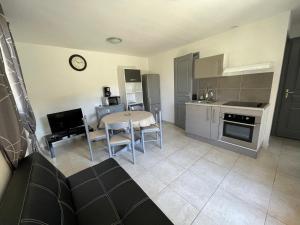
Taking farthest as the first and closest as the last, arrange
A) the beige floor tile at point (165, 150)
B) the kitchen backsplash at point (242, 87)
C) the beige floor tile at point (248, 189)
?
1. the beige floor tile at point (165, 150)
2. the kitchen backsplash at point (242, 87)
3. the beige floor tile at point (248, 189)

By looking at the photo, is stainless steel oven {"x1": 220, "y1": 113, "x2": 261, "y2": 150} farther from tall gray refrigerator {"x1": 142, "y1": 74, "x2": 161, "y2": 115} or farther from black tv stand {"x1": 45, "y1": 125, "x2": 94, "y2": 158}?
black tv stand {"x1": 45, "y1": 125, "x2": 94, "y2": 158}

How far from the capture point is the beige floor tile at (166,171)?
1909mm

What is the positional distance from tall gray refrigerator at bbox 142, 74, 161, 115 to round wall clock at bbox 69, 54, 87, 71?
181 centimetres

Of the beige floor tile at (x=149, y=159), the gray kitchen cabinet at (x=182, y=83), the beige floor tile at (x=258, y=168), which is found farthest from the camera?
the gray kitchen cabinet at (x=182, y=83)

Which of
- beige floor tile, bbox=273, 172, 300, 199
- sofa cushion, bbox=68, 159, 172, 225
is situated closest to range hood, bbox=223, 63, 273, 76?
beige floor tile, bbox=273, 172, 300, 199

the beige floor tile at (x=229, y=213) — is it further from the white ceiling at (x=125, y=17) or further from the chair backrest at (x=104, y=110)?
the chair backrest at (x=104, y=110)

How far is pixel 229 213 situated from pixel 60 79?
3907 millimetres

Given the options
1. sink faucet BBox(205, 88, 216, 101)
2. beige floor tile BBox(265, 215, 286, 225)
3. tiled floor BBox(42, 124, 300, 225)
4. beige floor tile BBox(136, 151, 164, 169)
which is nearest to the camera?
beige floor tile BBox(265, 215, 286, 225)

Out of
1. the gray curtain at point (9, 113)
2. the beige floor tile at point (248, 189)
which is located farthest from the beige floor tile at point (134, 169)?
the gray curtain at point (9, 113)

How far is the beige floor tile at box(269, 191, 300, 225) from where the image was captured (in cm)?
129

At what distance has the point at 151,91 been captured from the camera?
4.33 metres

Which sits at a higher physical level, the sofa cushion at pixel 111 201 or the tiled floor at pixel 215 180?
the sofa cushion at pixel 111 201

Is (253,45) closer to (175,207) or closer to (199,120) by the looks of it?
(199,120)

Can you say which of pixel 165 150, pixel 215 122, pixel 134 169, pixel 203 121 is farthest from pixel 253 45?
pixel 134 169
